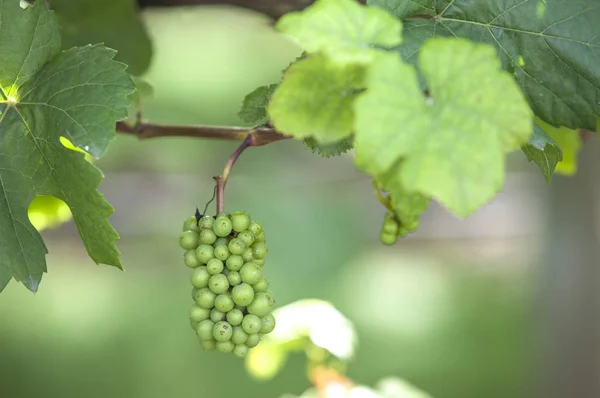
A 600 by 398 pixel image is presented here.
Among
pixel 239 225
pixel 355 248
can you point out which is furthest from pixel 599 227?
pixel 355 248

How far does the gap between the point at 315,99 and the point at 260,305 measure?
0.22 m

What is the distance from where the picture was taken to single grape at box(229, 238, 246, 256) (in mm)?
589

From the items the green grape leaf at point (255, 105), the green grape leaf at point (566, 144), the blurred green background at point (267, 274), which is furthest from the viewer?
the blurred green background at point (267, 274)

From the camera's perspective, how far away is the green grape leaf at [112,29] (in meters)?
1.00

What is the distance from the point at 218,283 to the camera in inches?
23.2

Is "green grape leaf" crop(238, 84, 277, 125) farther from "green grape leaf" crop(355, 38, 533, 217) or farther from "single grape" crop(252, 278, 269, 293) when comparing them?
"green grape leaf" crop(355, 38, 533, 217)

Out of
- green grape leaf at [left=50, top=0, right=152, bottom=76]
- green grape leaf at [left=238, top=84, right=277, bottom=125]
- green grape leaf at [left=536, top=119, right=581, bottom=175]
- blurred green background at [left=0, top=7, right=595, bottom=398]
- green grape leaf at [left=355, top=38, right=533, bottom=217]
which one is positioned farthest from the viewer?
blurred green background at [left=0, top=7, right=595, bottom=398]

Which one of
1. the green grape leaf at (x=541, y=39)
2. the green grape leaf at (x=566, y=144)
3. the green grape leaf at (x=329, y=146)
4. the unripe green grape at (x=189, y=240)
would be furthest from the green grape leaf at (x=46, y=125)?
the green grape leaf at (x=566, y=144)

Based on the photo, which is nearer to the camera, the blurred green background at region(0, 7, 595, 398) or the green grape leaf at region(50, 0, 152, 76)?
the green grape leaf at region(50, 0, 152, 76)

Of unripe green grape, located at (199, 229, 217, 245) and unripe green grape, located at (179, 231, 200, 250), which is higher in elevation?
unripe green grape, located at (199, 229, 217, 245)

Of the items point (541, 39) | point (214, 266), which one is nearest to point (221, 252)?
point (214, 266)

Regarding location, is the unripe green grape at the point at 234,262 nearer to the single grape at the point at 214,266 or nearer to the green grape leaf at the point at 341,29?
the single grape at the point at 214,266

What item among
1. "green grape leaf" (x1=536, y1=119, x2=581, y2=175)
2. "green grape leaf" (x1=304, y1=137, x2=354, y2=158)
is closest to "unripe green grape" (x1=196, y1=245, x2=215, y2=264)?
"green grape leaf" (x1=304, y1=137, x2=354, y2=158)

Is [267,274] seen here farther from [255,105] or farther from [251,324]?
[251,324]
